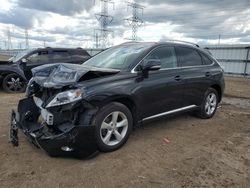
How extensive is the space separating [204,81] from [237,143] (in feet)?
5.47

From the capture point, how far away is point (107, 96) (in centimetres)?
414

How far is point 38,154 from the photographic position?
4.21 meters

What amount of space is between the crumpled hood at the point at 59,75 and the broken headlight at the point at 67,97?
15 centimetres

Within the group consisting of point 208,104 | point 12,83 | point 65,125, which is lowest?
point 12,83

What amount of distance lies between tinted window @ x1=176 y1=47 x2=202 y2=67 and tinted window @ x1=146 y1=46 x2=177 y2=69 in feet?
0.62

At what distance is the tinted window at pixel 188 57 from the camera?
575 centimetres

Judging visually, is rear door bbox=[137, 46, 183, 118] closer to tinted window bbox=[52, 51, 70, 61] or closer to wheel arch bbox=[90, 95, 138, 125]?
wheel arch bbox=[90, 95, 138, 125]

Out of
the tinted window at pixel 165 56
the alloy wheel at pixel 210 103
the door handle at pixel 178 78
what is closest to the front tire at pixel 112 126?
the tinted window at pixel 165 56

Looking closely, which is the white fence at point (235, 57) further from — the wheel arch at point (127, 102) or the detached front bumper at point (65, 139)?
the detached front bumper at point (65, 139)

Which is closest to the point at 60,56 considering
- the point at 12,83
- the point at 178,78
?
the point at 12,83

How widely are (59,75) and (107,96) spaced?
85cm

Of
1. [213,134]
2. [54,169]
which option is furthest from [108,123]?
[213,134]

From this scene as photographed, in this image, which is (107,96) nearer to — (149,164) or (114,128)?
(114,128)

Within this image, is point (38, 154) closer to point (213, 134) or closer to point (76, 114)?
point (76, 114)
